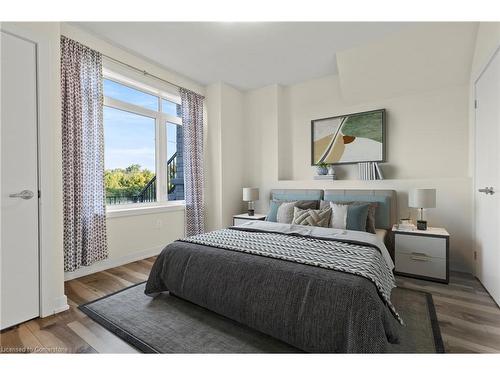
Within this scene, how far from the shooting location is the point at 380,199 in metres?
3.04

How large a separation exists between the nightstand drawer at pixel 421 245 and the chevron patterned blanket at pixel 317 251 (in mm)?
780

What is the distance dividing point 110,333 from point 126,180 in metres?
2.10

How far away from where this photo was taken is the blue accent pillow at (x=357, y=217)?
2.68 metres

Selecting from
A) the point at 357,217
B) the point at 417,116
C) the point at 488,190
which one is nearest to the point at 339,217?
the point at 357,217

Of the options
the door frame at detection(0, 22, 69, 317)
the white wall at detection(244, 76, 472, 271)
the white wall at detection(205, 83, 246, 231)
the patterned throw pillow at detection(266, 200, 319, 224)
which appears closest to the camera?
the door frame at detection(0, 22, 69, 317)

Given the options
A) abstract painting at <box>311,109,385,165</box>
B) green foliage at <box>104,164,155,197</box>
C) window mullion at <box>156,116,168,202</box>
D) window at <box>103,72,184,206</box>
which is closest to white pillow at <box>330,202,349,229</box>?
abstract painting at <box>311,109,385,165</box>

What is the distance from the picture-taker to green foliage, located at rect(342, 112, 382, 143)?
336 cm

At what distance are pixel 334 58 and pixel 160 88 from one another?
250 cm

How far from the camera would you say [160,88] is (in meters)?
3.57

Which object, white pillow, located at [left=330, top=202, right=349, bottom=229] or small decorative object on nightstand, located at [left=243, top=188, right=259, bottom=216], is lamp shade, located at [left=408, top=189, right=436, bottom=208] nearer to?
white pillow, located at [left=330, top=202, right=349, bottom=229]

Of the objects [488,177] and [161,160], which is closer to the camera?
[488,177]

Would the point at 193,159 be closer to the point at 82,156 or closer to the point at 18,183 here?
the point at 82,156

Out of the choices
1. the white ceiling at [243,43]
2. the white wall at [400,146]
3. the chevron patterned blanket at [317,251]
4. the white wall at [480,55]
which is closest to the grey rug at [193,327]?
the chevron patterned blanket at [317,251]

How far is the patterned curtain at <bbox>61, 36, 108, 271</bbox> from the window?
310 mm
